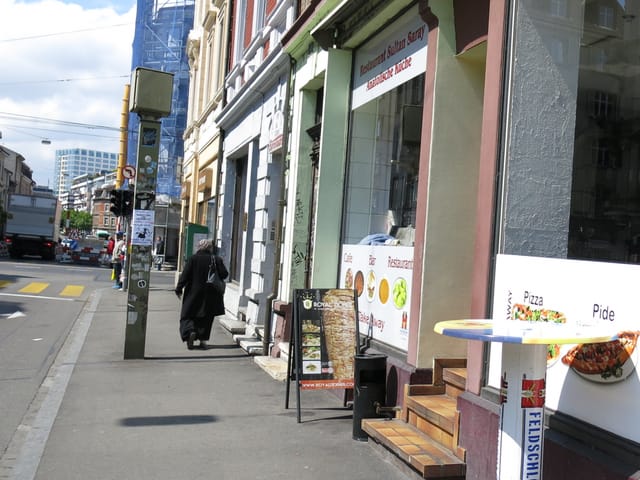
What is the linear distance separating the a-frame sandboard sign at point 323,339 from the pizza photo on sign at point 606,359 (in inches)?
118

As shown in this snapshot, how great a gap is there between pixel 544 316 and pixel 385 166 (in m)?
3.95

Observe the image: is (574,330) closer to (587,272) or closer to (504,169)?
(587,272)

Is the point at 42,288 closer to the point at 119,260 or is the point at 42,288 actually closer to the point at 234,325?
the point at 119,260

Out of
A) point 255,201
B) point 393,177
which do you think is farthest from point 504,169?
point 255,201

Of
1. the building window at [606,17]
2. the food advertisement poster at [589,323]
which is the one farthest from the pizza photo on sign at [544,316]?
the building window at [606,17]

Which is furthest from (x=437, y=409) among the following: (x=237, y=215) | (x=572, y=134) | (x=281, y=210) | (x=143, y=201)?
(x=237, y=215)

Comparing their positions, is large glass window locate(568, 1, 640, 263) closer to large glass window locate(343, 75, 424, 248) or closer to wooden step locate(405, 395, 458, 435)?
wooden step locate(405, 395, 458, 435)

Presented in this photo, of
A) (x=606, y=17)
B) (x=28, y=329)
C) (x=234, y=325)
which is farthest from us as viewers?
(x=234, y=325)

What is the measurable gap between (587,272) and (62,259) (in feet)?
135

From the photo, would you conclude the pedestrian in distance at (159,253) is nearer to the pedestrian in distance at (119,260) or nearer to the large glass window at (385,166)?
the pedestrian in distance at (119,260)

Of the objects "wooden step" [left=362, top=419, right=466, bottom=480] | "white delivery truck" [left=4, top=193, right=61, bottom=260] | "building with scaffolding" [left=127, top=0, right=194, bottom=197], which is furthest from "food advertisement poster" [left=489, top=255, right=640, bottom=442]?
"white delivery truck" [left=4, top=193, right=61, bottom=260]

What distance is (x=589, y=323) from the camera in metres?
3.71

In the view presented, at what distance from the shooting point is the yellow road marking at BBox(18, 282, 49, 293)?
1880 centimetres

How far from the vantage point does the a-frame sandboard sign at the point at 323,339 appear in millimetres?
6566
